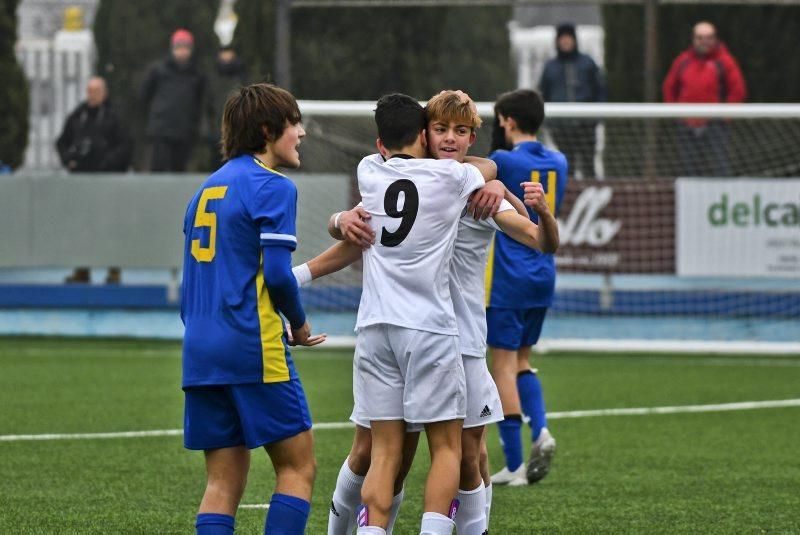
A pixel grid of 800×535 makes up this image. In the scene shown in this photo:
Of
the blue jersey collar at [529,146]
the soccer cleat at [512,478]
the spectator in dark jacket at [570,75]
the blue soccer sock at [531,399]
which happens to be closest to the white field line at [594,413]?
the blue soccer sock at [531,399]

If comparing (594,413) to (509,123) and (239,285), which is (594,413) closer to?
(509,123)

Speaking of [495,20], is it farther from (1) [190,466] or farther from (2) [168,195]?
(1) [190,466]

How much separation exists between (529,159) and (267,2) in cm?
1270

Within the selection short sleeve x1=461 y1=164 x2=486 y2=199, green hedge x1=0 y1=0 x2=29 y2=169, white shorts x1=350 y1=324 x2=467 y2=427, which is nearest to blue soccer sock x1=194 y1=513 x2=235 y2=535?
white shorts x1=350 y1=324 x2=467 y2=427

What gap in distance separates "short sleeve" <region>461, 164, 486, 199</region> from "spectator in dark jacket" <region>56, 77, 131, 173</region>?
1245 cm

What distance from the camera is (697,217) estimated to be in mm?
14875

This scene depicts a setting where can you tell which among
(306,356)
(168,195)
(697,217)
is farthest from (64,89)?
(697,217)

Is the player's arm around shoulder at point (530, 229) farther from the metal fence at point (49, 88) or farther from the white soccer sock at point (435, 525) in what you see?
the metal fence at point (49, 88)

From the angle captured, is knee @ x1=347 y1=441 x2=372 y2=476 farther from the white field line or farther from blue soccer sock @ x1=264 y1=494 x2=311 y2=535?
the white field line

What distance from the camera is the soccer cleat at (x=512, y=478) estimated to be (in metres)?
8.20

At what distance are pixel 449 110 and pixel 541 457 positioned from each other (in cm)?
285

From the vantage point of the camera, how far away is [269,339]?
17.2 feet

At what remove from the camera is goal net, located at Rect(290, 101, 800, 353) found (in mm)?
14773

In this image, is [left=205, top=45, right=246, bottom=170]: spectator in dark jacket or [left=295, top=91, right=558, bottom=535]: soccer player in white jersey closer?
[left=295, top=91, right=558, bottom=535]: soccer player in white jersey
